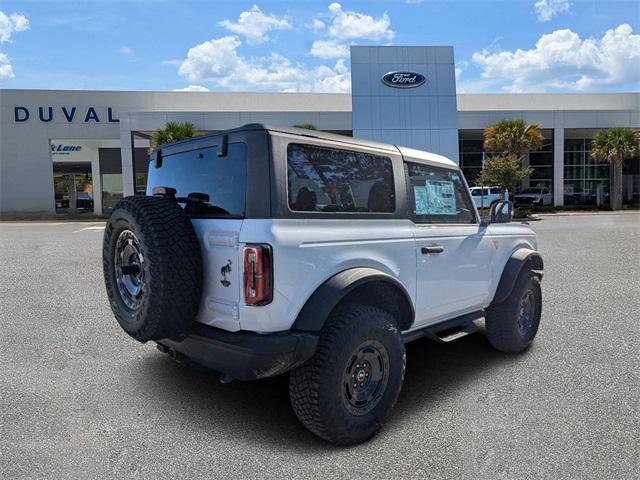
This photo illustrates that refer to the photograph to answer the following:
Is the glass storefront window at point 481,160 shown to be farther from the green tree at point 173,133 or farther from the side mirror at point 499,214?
the side mirror at point 499,214

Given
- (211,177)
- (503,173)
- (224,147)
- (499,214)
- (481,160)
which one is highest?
(481,160)

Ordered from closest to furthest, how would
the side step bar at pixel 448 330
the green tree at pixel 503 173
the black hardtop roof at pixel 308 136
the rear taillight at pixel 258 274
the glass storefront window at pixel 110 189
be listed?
the rear taillight at pixel 258 274
the black hardtop roof at pixel 308 136
the side step bar at pixel 448 330
the green tree at pixel 503 173
the glass storefront window at pixel 110 189

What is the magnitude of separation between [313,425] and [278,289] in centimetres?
88

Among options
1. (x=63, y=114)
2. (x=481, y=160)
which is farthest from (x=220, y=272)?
(x=481, y=160)

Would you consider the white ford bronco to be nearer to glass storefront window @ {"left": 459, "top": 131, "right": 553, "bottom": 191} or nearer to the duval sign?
the duval sign

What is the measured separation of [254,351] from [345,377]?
2.14 feet

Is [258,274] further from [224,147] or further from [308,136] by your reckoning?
[308,136]

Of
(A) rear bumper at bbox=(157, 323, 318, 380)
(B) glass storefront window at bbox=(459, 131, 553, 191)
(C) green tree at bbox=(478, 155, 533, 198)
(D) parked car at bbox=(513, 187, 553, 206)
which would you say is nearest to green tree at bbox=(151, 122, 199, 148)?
(C) green tree at bbox=(478, 155, 533, 198)

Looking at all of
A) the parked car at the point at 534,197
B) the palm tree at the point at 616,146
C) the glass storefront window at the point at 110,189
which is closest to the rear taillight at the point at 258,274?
the palm tree at the point at 616,146

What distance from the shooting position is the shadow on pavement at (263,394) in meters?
3.14

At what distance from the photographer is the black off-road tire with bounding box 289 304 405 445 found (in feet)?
9.18

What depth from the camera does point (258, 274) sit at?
2646 millimetres

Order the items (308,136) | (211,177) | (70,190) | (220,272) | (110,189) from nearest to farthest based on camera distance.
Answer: (220,272), (308,136), (211,177), (110,189), (70,190)

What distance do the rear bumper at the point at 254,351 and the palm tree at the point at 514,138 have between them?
29.0 metres
